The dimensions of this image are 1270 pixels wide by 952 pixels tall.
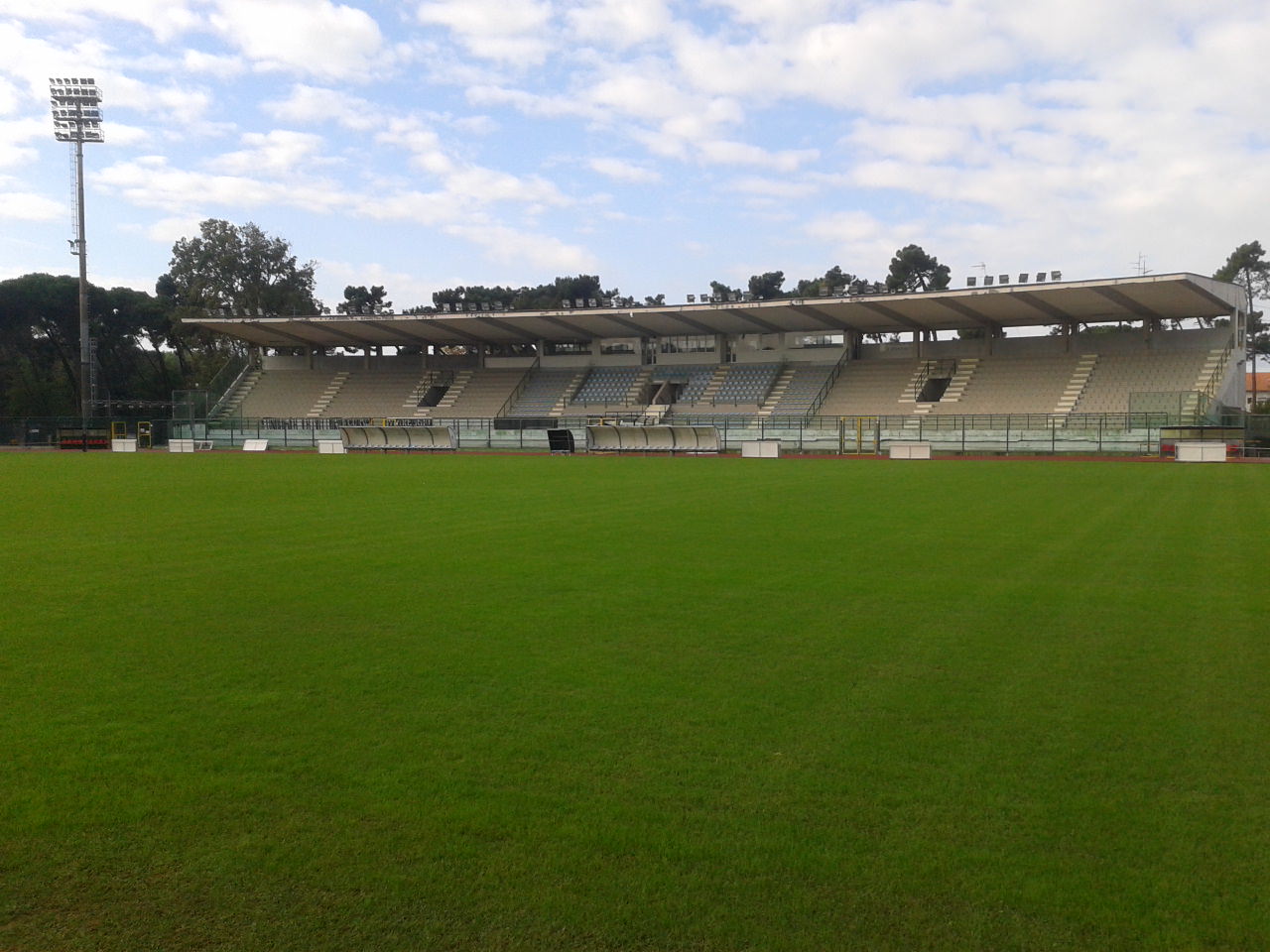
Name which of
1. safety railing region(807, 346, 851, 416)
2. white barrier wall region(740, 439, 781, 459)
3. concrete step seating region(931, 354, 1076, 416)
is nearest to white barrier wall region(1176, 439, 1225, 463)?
white barrier wall region(740, 439, 781, 459)

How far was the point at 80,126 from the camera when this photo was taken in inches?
2197

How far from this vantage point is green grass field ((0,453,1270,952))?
296 centimetres

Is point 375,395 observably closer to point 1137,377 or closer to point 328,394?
point 328,394

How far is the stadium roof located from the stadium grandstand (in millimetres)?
136

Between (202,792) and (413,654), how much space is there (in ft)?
6.82

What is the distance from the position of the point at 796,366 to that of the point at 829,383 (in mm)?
3196

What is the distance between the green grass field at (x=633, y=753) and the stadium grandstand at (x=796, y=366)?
105 ft

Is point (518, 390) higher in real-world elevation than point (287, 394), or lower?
higher

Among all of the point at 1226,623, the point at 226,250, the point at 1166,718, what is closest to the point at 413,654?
the point at 1166,718

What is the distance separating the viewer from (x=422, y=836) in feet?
11.1

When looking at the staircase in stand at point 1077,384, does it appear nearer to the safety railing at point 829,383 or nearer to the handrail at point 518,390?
the safety railing at point 829,383

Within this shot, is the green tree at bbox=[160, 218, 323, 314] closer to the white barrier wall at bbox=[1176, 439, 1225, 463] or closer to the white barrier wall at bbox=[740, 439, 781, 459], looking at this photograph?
the white barrier wall at bbox=[740, 439, 781, 459]

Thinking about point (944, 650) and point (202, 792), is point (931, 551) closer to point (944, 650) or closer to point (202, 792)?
point (944, 650)

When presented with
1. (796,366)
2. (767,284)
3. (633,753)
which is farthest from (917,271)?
(633,753)
